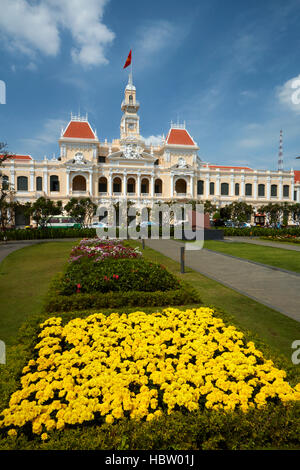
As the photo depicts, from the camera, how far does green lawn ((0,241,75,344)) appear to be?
594cm

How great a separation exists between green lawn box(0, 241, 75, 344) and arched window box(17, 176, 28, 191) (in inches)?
1505

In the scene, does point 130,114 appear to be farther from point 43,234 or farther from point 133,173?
point 43,234

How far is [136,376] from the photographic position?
134 inches

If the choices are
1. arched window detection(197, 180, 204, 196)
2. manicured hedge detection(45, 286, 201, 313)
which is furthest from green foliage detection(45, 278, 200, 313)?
arched window detection(197, 180, 204, 196)

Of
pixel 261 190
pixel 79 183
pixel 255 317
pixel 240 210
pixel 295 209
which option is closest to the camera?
pixel 255 317

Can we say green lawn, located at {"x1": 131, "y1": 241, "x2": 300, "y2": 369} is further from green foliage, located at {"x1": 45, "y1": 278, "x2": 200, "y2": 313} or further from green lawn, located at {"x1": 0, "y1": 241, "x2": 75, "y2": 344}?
green lawn, located at {"x1": 0, "y1": 241, "x2": 75, "y2": 344}

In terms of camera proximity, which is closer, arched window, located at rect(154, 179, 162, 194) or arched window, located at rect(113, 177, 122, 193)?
arched window, located at rect(113, 177, 122, 193)

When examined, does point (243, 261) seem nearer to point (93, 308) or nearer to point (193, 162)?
point (93, 308)

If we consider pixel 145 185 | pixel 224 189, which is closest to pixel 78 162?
pixel 145 185

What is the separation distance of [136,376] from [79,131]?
55.0 meters

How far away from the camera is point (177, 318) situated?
5434mm

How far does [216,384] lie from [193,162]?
55225 millimetres

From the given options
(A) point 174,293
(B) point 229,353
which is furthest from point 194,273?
(B) point 229,353

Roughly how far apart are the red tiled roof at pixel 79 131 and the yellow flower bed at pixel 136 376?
52161 mm
